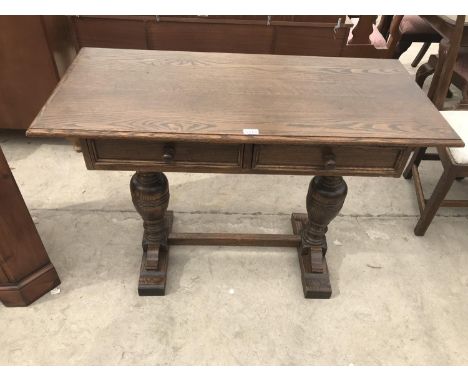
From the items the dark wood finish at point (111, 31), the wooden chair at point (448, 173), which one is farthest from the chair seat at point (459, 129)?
the dark wood finish at point (111, 31)

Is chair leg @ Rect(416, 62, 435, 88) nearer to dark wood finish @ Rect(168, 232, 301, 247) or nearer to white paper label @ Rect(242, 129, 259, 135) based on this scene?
dark wood finish @ Rect(168, 232, 301, 247)

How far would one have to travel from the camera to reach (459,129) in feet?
6.36

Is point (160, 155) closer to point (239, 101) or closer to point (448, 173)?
point (239, 101)

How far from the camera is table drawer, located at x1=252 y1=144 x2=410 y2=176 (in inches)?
50.6

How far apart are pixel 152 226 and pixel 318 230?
790 mm

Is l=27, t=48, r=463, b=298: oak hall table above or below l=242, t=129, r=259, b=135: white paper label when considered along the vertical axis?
below

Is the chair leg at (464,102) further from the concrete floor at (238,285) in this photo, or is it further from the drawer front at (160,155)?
the drawer front at (160,155)

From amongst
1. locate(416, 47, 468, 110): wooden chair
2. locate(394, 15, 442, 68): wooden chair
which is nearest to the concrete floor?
locate(416, 47, 468, 110): wooden chair

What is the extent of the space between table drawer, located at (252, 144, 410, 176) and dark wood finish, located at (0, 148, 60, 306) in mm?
944

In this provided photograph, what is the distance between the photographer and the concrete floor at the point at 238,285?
5.29 feet

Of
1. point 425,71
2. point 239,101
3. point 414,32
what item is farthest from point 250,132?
point 414,32

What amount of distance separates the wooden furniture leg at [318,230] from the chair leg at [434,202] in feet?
2.12

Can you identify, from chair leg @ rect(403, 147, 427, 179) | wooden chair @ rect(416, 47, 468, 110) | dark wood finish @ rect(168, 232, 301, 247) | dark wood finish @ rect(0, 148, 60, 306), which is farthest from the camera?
wooden chair @ rect(416, 47, 468, 110)

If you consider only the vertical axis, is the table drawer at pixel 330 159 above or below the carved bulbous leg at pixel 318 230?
above
